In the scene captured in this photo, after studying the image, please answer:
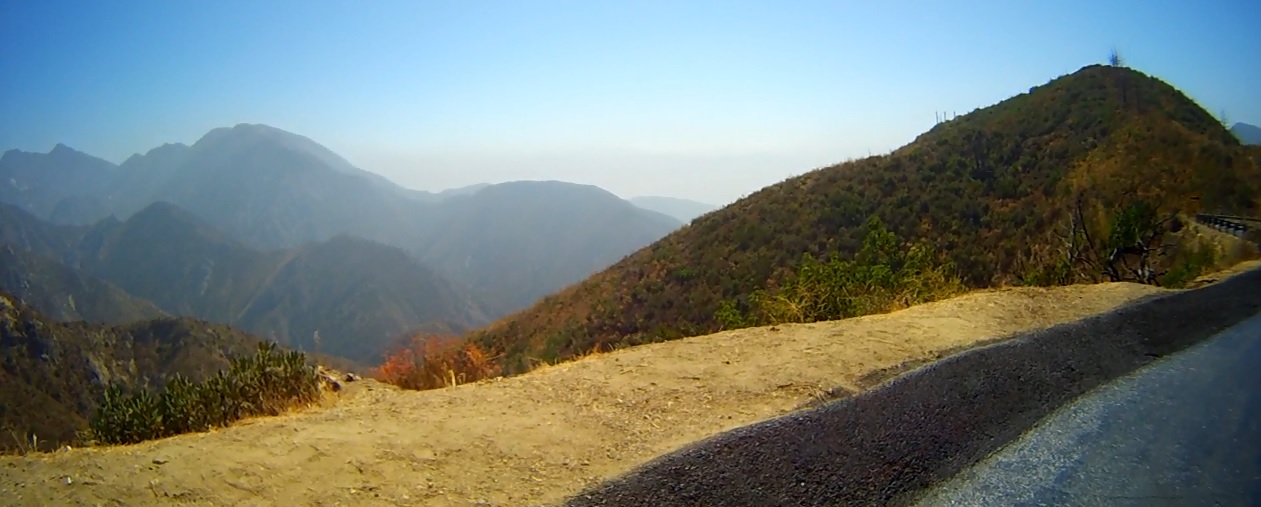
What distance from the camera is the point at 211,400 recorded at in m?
5.91

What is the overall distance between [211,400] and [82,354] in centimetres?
4146

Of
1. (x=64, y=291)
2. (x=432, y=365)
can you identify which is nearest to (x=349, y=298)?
(x=64, y=291)

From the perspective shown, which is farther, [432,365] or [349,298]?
[349,298]

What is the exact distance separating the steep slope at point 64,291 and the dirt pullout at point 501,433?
8237 cm

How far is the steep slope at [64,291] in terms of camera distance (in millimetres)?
75062

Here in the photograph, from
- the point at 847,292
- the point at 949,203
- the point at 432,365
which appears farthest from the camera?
the point at 949,203

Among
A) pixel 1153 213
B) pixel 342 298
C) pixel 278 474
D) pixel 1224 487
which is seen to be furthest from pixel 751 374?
pixel 342 298

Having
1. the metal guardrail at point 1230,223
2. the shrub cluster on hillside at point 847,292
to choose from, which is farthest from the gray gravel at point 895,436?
the metal guardrail at point 1230,223

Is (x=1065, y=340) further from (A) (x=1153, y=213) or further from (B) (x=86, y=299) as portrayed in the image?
(B) (x=86, y=299)

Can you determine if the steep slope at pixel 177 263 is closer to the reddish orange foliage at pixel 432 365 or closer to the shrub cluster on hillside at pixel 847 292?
the reddish orange foliage at pixel 432 365

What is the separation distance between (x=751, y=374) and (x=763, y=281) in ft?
72.6

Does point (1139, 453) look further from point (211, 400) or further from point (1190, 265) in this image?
point (1190, 265)

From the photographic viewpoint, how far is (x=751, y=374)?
6027 millimetres

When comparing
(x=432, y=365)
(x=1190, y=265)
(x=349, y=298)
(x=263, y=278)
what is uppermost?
(x=432, y=365)
